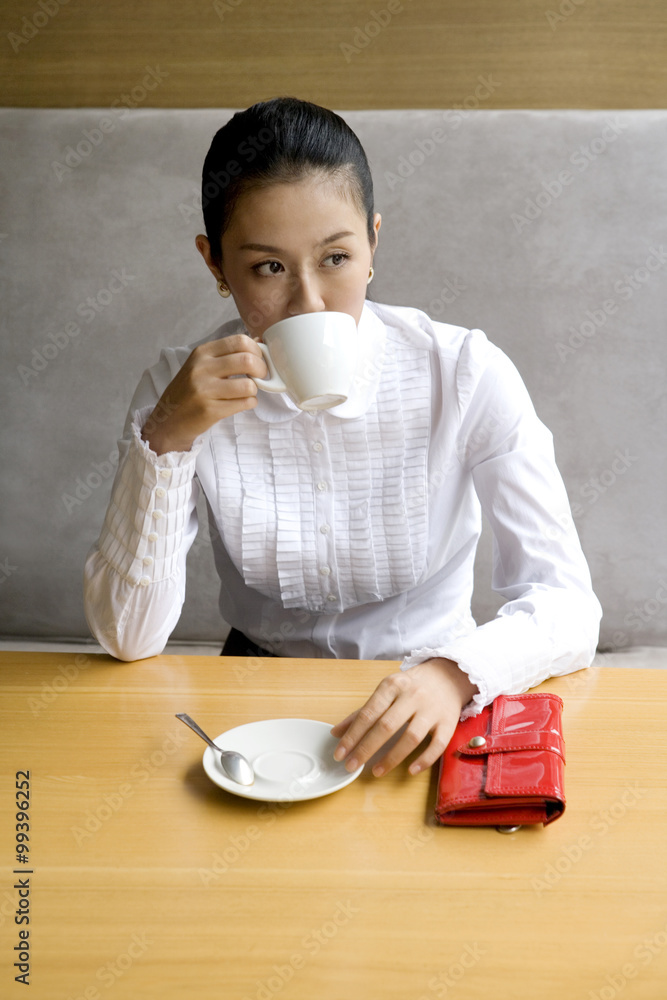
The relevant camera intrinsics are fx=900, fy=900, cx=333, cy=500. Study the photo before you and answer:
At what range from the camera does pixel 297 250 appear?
3.34 feet

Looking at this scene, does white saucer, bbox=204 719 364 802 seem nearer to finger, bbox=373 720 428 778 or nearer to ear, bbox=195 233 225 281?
finger, bbox=373 720 428 778

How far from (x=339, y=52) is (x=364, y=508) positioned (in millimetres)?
1063

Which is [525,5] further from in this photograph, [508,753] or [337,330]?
[508,753]

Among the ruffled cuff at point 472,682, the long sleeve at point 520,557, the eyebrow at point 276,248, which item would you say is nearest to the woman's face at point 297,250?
the eyebrow at point 276,248

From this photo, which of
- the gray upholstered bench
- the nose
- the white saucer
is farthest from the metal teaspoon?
the gray upholstered bench

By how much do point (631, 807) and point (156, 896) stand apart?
0.38m

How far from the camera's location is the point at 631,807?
724mm

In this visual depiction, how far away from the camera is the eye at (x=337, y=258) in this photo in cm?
103

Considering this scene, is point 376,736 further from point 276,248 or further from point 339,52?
point 339,52

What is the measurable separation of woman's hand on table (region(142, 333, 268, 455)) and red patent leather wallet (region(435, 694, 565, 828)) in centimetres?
41

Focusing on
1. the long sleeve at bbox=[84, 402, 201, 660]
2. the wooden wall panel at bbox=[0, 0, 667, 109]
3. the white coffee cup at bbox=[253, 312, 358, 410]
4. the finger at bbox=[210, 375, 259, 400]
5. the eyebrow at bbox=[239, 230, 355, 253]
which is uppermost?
the wooden wall panel at bbox=[0, 0, 667, 109]

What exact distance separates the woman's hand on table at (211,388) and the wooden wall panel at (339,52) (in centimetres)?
106

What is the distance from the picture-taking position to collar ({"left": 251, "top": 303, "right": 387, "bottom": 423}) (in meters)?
1.21

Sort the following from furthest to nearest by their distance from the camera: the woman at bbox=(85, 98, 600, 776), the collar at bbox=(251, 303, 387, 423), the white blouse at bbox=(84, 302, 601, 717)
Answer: the collar at bbox=(251, 303, 387, 423)
the white blouse at bbox=(84, 302, 601, 717)
the woman at bbox=(85, 98, 600, 776)
